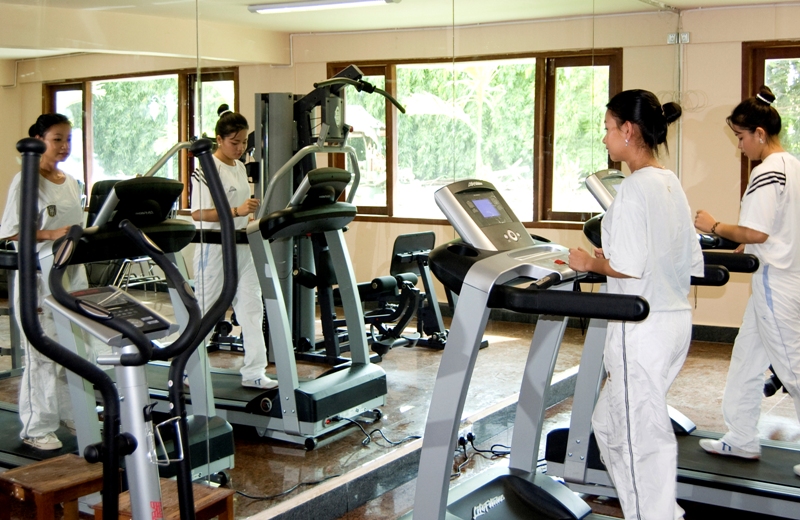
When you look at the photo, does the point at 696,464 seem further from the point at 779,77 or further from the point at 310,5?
the point at 779,77

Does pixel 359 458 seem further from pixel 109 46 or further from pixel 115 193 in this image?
pixel 109 46

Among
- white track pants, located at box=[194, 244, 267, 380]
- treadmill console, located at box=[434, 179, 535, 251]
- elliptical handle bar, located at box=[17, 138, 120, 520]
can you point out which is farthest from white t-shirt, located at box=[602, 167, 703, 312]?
white track pants, located at box=[194, 244, 267, 380]

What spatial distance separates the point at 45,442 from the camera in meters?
3.09

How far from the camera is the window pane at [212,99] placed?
3342 millimetres

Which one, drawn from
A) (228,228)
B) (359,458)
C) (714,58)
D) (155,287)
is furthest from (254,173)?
(714,58)

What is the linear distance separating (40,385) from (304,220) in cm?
133

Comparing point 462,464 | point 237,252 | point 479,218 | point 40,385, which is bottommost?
point 462,464

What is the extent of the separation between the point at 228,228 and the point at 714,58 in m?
5.54

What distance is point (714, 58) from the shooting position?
254 inches

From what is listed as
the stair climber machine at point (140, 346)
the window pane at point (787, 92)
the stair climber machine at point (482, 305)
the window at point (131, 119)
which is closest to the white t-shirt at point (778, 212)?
the stair climber machine at point (482, 305)

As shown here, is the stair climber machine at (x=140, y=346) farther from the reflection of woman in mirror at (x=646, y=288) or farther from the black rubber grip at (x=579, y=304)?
the reflection of woman in mirror at (x=646, y=288)

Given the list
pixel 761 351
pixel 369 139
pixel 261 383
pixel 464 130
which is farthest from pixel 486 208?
pixel 464 130

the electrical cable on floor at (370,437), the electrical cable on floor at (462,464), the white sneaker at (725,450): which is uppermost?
the white sneaker at (725,450)

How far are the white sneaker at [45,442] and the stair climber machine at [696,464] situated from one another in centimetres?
193
